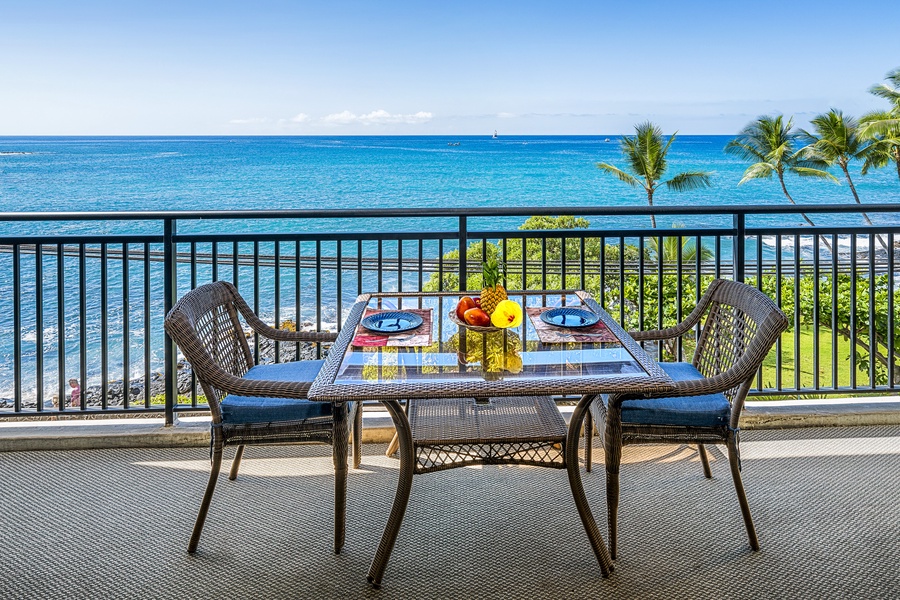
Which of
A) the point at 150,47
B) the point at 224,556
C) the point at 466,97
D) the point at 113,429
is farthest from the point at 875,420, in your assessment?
the point at 466,97

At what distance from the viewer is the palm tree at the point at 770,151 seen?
2502 centimetres

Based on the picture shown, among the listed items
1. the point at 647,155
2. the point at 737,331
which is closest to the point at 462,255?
the point at 737,331

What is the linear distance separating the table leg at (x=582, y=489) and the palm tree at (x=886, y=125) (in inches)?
929

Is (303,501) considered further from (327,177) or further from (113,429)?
(327,177)

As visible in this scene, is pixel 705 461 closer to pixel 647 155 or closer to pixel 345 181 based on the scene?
pixel 647 155

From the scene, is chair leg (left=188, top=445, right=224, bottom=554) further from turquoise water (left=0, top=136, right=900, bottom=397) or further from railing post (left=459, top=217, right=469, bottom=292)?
turquoise water (left=0, top=136, right=900, bottom=397)

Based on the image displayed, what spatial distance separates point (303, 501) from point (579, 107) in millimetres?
35320

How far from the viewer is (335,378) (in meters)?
1.72

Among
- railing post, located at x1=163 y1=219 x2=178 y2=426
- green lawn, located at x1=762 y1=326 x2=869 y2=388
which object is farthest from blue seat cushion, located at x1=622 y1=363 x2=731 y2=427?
green lawn, located at x1=762 y1=326 x2=869 y2=388

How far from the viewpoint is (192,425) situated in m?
3.00

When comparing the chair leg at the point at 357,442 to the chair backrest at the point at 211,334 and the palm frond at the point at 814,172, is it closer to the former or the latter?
the chair backrest at the point at 211,334

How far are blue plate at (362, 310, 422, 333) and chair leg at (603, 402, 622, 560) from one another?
69 cm

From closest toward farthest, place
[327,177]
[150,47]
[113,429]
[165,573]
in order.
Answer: [165,573] → [113,429] → [150,47] → [327,177]

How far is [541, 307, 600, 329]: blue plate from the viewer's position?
2.19m
